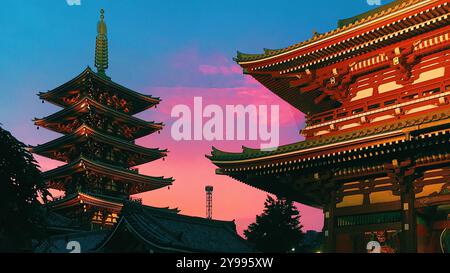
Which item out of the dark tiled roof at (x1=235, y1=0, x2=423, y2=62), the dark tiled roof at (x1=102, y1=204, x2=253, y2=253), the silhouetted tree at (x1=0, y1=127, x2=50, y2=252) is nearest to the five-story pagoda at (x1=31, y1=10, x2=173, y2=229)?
the dark tiled roof at (x1=102, y1=204, x2=253, y2=253)

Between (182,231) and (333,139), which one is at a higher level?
(333,139)

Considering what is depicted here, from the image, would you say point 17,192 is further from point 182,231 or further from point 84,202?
point 84,202

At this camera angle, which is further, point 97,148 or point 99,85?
point 99,85

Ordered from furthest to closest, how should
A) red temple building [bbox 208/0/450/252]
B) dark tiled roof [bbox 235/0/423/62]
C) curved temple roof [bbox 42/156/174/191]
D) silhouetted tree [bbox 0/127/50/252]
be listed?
curved temple roof [bbox 42/156/174/191]
dark tiled roof [bbox 235/0/423/62]
red temple building [bbox 208/0/450/252]
silhouetted tree [bbox 0/127/50/252]

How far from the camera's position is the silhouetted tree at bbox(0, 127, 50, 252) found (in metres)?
13.8

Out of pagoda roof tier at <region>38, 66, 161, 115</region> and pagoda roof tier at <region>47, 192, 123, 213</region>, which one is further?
pagoda roof tier at <region>38, 66, 161, 115</region>

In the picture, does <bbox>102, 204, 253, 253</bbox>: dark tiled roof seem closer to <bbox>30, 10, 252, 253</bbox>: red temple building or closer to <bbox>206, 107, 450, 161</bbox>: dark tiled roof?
<bbox>206, 107, 450, 161</bbox>: dark tiled roof

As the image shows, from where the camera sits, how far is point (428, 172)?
1684cm

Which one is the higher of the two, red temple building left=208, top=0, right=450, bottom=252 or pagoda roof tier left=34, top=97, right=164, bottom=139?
pagoda roof tier left=34, top=97, right=164, bottom=139

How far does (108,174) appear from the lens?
46219mm

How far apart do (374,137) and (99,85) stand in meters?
36.9

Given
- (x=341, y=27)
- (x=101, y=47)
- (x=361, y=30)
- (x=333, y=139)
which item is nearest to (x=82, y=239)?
(x=333, y=139)

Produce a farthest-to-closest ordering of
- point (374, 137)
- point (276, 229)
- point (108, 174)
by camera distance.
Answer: point (108, 174)
point (276, 229)
point (374, 137)

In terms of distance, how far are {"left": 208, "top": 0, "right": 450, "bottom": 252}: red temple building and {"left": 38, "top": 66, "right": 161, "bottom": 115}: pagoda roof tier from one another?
29.8 meters
